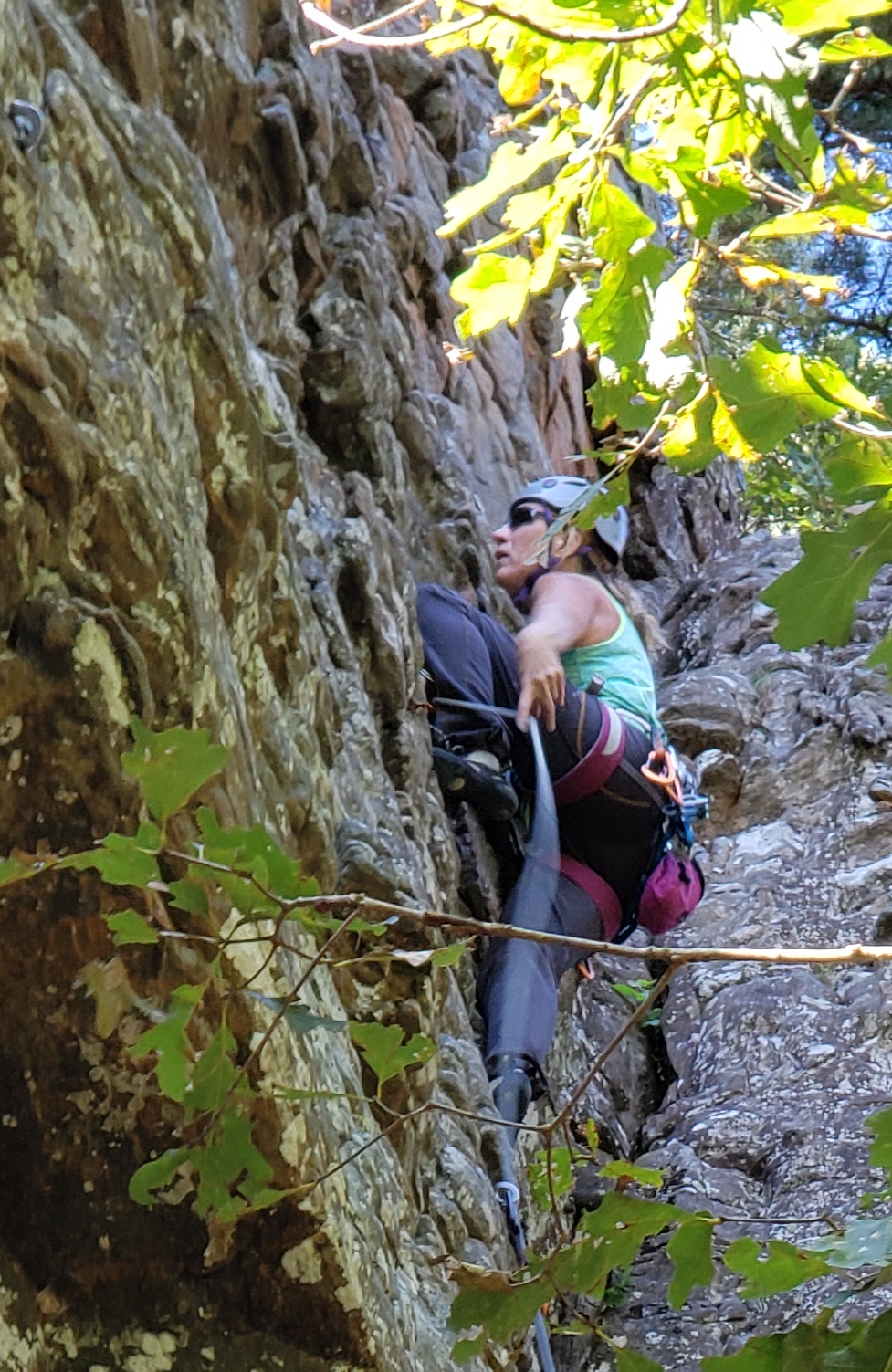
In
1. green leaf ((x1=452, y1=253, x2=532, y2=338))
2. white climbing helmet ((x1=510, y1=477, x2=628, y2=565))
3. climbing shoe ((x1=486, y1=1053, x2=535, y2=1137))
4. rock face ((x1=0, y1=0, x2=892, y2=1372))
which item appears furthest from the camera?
white climbing helmet ((x1=510, y1=477, x2=628, y2=565))

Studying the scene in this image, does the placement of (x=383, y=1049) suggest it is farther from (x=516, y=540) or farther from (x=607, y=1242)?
(x=516, y=540)

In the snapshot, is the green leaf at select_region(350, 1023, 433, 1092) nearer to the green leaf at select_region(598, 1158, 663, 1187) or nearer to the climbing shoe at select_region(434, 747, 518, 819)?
the green leaf at select_region(598, 1158, 663, 1187)

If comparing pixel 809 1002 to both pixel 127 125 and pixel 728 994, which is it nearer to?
pixel 728 994

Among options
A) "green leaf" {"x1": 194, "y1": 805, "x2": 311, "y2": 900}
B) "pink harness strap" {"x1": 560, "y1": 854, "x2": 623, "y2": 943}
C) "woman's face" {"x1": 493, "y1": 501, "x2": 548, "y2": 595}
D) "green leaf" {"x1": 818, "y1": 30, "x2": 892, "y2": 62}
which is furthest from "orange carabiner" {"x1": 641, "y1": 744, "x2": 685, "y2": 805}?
"green leaf" {"x1": 194, "y1": 805, "x2": 311, "y2": 900}

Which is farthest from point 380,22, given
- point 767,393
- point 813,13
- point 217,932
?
point 217,932

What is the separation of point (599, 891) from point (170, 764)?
338cm

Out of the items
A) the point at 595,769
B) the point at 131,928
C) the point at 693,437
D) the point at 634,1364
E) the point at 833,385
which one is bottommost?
the point at 595,769

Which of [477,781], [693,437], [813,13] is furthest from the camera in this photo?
[477,781]

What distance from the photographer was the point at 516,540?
18.0ft

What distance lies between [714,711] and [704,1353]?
3756 mm

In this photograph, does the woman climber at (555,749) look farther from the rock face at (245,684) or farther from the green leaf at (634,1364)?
the green leaf at (634,1364)

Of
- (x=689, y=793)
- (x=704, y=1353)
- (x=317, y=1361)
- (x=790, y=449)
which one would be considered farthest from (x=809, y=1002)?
(x=790, y=449)

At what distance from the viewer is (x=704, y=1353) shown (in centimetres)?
350

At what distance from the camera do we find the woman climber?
4.01m
